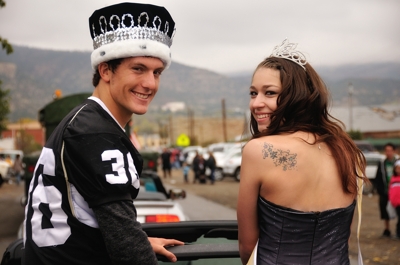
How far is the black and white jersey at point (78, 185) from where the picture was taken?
75.7 inches

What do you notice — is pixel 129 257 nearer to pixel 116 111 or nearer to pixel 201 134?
pixel 116 111

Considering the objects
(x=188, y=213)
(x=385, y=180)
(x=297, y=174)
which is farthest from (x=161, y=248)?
(x=188, y=213)

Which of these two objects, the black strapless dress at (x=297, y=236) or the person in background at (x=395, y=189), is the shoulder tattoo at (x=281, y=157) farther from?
the person in background at (x=395, y=189)

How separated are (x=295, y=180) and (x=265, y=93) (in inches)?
20.0

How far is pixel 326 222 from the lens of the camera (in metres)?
2.30

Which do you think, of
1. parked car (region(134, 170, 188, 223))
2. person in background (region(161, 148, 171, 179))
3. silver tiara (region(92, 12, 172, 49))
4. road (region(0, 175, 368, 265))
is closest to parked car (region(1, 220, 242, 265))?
silver tiara (region(92, 12, 172, 49))

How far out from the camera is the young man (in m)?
1.93

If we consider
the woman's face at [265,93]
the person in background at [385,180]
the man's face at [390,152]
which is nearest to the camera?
the woman's face at [265,93]

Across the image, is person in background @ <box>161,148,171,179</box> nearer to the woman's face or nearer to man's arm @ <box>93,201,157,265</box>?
the woman's face

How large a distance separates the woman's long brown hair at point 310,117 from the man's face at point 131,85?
604mm

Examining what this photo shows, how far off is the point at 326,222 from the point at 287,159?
33 cm

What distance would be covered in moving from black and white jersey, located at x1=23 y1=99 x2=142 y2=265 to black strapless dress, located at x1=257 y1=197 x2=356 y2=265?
646mm

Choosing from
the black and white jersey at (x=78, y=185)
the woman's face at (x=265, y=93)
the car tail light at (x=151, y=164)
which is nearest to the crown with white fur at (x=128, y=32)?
the black and white jersey at (x=78, y=185)

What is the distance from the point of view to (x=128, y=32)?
221 centimetres
